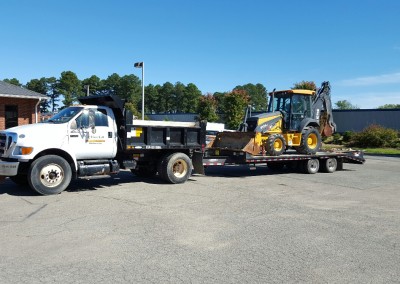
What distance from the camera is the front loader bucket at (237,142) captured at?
14.1m

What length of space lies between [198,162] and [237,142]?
2.29 meters

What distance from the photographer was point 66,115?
35.6 feet

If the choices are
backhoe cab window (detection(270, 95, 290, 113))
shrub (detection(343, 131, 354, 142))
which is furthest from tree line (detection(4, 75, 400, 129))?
backhoe cab window (detection(270, 95, 290, 113))

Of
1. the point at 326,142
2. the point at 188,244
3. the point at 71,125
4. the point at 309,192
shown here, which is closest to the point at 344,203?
the point at 309,192

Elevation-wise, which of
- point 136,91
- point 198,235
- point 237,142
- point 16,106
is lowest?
point 198,235

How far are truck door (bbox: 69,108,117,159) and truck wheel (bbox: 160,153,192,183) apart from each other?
1.66 meters

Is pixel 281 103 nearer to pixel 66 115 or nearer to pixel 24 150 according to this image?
pixel 66 115

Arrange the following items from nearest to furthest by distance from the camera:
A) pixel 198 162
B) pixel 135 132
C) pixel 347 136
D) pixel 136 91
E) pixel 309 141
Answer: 1. pixel 135 132
2. pixel 198 162
3. pixel 309 141
4. pixel 347 136
5. pixel 136 91

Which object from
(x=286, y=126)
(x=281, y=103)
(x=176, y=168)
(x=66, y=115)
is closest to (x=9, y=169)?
(x=66, y=115)

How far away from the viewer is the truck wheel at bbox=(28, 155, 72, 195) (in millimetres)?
9570

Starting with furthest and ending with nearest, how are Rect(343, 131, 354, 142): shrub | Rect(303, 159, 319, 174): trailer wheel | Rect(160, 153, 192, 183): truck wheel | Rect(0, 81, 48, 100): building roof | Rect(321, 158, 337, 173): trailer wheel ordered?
Rect(343, 131, 354, 142): shrub, Rect(0, 81, 48, 100): building roof, Rect(321, 158, 337, 173): trailer wheel, Rect(303, 159, 319, 174): trailer wheel, Rect(160, 153, 192, 183): truck wheel

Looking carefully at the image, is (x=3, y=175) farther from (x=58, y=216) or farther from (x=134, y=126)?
(x=134, y=126)

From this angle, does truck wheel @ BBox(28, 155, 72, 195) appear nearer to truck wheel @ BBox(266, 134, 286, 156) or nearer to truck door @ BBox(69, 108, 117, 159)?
truck door @ BBox(69, 108, 117, 159)

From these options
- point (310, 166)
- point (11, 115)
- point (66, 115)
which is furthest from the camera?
point (11, 115)
